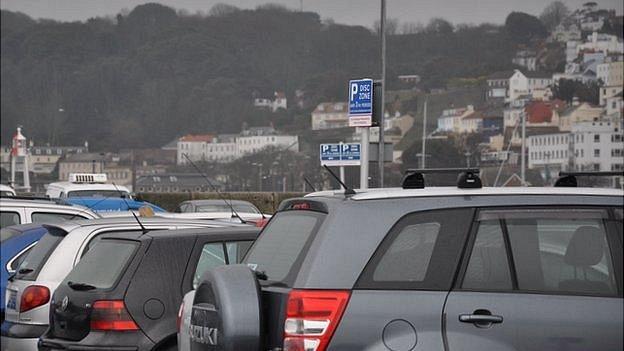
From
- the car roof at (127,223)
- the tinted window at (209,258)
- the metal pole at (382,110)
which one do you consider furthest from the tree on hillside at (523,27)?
the tinted window at (209,258)

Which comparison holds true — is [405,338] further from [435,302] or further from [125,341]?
[125,341]

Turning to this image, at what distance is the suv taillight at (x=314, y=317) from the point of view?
545cm

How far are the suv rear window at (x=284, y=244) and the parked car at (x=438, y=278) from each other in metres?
0.01

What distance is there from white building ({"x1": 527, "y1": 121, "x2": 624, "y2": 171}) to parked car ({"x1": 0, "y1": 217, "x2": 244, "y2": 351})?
72.9 metres

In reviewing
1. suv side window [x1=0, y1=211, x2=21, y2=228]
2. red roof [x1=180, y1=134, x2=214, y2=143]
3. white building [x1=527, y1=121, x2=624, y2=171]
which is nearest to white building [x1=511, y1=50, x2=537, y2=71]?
white building [x1=527, y1=121, x2=624, y2=171]

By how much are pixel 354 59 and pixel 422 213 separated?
394 feet

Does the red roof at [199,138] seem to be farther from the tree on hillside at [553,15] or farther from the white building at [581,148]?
the tree on hillside at [553,15]

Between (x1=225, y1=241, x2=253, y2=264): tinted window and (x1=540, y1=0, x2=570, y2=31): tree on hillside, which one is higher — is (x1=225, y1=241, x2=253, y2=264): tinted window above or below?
below

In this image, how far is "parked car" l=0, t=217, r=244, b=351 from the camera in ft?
30.6

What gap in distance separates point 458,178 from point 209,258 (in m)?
2.73

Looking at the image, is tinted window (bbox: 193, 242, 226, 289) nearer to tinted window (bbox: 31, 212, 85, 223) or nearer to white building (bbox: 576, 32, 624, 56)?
tinted window (bbox: 31, 212, 85, 223)

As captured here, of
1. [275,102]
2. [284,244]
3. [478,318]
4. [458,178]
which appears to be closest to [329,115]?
[275,102]

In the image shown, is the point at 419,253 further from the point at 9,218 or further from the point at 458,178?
the point at 9,218

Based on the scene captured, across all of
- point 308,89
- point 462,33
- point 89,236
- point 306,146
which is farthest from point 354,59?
point 89,236
